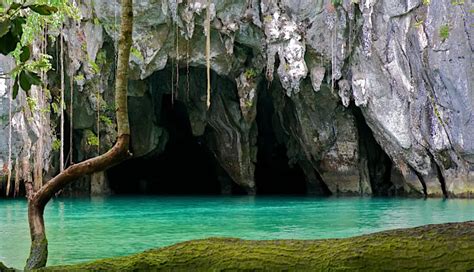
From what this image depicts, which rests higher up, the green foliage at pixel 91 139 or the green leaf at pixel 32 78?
the green foliage at pixel 91 139

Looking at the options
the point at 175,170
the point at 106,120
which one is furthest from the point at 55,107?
the point at 175,170

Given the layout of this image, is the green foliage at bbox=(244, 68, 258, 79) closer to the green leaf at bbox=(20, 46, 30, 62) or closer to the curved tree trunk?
the curved tree trunk

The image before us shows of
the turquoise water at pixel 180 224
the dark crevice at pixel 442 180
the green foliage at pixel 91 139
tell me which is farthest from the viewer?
the green foliage at pixel 91 139

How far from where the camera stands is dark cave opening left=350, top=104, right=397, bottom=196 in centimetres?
2198

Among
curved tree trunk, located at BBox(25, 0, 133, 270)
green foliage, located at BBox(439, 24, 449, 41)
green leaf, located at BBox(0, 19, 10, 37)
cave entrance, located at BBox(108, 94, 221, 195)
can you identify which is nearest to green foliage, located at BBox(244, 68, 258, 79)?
green foliage, located at BBox(439, 24, 449, 41)

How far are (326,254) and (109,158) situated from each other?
4.11 feet

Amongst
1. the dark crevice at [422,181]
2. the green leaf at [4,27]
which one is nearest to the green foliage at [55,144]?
the dark crevice at [422,181]

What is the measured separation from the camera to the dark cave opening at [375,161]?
21984 mm

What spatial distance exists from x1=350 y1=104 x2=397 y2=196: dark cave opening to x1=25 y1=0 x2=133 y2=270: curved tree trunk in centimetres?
1894

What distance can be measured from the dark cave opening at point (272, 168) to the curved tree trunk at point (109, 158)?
842 inches

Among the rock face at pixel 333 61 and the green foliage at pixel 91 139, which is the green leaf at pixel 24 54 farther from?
the green foliage at pixel 91 139

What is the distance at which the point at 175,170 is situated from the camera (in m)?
29.2

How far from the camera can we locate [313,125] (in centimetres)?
2136

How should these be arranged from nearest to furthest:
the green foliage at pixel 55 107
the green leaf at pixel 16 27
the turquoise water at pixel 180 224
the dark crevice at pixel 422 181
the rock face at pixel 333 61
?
the green leaf at pixel 16 27 → the turquoise water at pixel 180 224 → the rock face at pixel 333 61 → the green foliage at pixel 55 107 → the dark crevice at pixel 422 181
